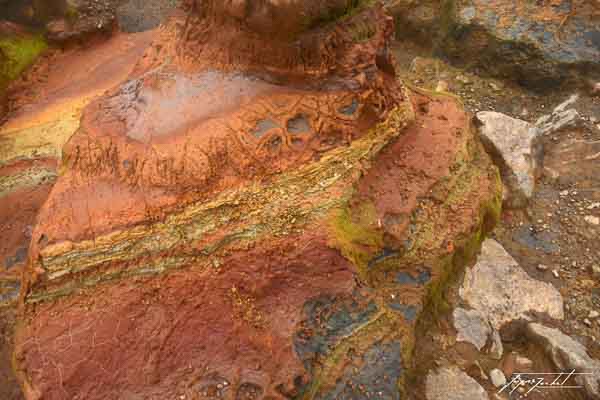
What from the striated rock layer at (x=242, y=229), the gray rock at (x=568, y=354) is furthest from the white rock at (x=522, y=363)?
the striated rock layer at (x=242, y=229)

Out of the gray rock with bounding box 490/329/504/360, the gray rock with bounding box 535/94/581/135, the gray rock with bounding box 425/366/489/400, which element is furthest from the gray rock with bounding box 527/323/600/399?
the gray rock with bounding box 535/94/581/135

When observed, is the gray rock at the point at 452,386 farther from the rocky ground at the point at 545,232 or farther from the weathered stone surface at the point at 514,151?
the weathered stone surface at the point at 514,151

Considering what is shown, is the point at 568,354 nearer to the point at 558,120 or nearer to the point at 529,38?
the point at 558,120

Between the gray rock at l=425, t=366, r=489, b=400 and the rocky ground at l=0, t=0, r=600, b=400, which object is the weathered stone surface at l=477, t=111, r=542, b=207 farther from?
the gray rock at l=425, t=366, r=489, b=400

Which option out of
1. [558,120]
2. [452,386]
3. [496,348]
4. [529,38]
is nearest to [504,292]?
[496,348]

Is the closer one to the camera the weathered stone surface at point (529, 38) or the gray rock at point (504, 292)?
the gray rock at point (504, 292)

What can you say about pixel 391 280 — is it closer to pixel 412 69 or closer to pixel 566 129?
pixel 566 129

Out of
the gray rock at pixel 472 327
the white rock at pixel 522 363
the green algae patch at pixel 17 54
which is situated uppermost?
the green algae patch at pixel 17 54
